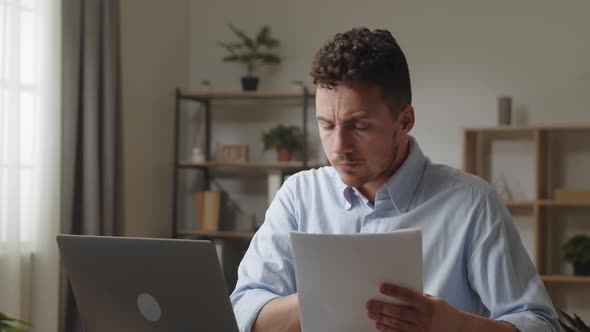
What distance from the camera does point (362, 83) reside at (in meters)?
1.69

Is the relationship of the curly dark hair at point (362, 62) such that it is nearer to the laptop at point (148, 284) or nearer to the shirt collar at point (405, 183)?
the shirt collar at point (405, 183)

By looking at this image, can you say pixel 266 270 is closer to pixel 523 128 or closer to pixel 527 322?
pixel 527 322

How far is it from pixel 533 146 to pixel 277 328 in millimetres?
3225

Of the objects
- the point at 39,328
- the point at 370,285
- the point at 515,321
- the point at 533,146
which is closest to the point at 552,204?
the point at 533,146

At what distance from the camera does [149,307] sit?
1.54m

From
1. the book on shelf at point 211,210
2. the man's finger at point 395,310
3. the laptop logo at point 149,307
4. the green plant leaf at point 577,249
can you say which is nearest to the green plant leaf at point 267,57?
the book on shelf at point 211,210

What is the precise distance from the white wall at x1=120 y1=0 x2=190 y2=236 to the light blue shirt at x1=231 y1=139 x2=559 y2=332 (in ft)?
9.08

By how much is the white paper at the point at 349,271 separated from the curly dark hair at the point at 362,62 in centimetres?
42

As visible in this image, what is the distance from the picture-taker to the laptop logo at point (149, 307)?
152cm

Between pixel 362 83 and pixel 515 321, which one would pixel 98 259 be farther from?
pixel 515 321

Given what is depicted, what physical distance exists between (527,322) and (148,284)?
69 cm

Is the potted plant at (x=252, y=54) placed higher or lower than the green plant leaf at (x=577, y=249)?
higher

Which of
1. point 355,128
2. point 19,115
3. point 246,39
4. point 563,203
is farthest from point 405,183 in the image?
point 246,39

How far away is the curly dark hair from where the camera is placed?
1684mm
